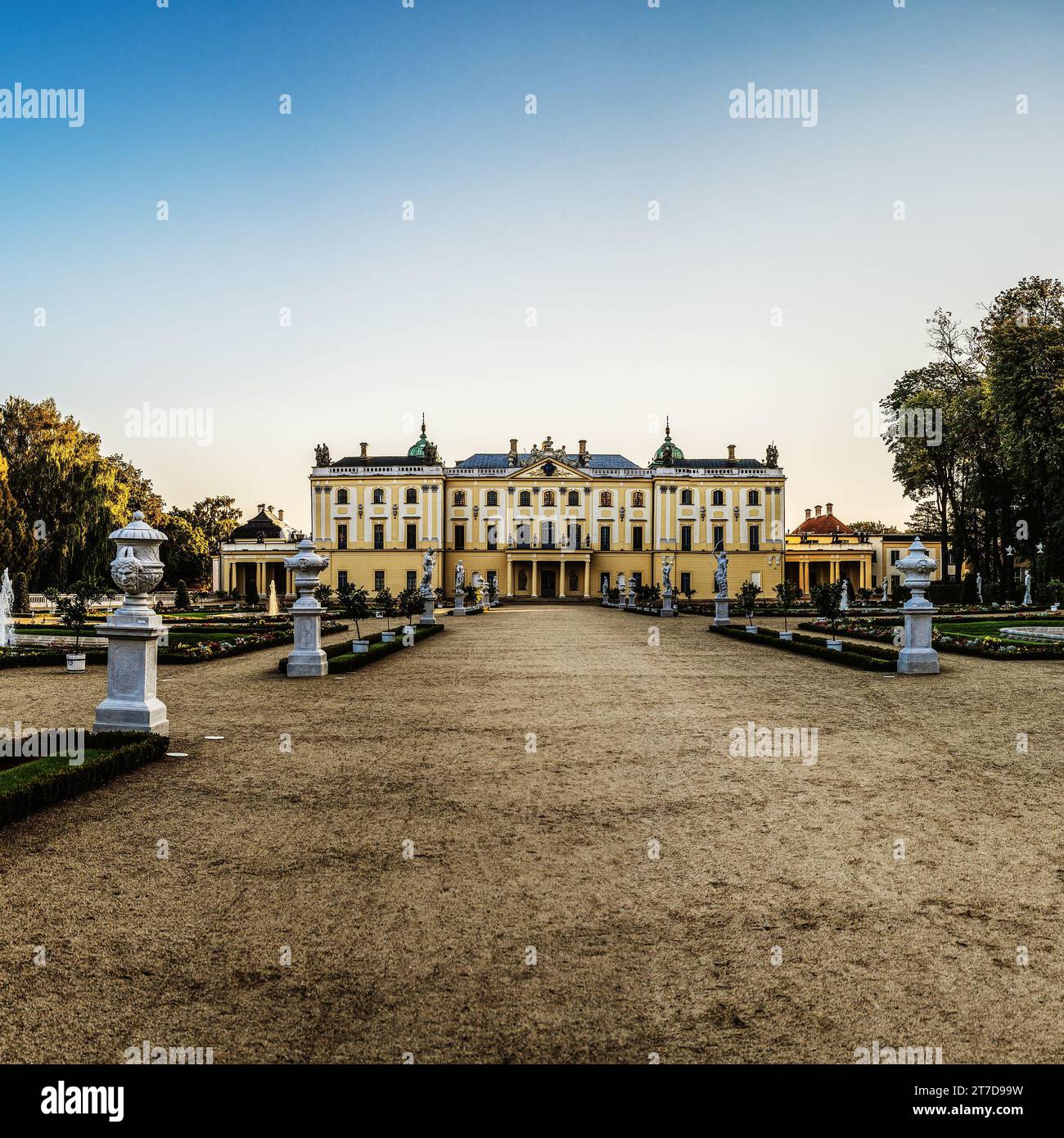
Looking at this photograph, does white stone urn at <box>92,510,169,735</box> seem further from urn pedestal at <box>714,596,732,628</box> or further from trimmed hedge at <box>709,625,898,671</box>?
urn pedestal at <box>714,596,732,628</box>

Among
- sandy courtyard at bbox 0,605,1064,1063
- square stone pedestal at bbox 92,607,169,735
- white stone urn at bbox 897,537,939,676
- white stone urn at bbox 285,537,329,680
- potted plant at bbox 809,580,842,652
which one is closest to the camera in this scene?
sandy courtyard at bbox 0,605,1064,1063

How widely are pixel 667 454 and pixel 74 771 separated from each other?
70.3 m

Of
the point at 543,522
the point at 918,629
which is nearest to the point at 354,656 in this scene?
the point at 918,629

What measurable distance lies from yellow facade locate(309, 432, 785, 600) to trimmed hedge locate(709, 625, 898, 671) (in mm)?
47816

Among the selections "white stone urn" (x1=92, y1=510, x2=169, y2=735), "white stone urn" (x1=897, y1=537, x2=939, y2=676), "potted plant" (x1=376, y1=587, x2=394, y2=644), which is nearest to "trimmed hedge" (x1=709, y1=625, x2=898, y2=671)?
"white stone urn" (x1=897, y1=537, x2=939, y2=676)

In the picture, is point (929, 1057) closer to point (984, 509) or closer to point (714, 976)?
point (714, 976)

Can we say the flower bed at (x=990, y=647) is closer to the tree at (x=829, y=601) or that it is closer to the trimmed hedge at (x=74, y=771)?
the tree at (x=829, y=601)

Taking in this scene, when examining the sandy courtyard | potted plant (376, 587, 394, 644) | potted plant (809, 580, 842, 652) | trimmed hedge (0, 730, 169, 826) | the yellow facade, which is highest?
the yellow facade

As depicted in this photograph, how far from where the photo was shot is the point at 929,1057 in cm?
275

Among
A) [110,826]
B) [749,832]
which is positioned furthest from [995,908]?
[110,826]

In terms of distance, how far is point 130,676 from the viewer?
7750 mm

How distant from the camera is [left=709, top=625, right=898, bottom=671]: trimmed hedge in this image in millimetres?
13961

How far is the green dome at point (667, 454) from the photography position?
72875mm

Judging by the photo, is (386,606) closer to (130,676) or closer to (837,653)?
(837,653)
